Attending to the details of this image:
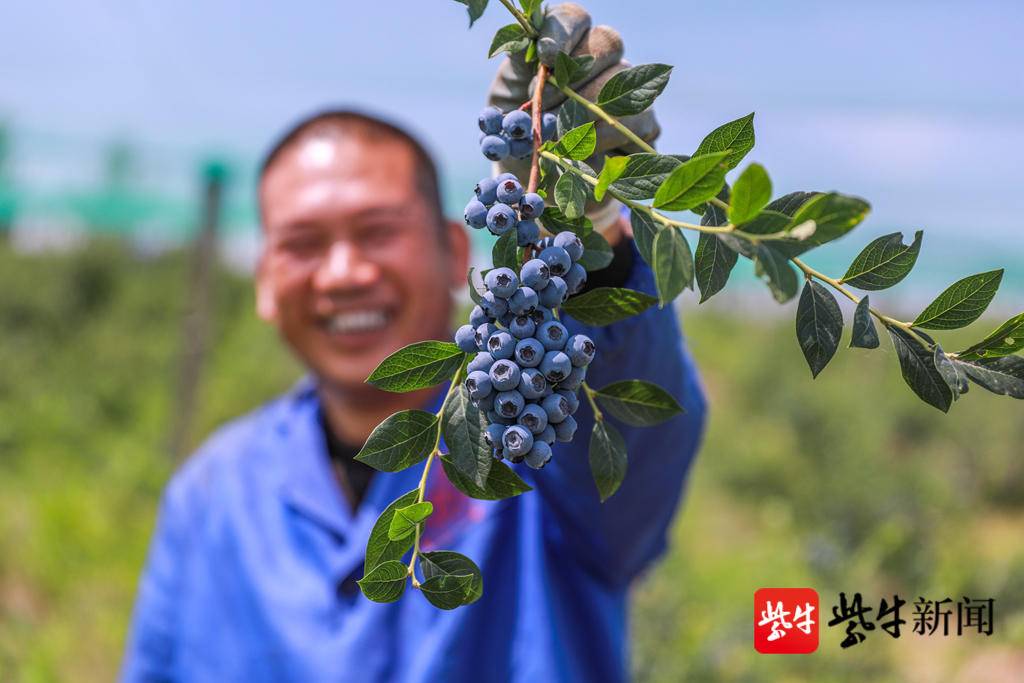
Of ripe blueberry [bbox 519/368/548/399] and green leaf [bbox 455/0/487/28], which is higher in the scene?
green leaf [bbox 455/0/487/28]

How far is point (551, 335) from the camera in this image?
0.53 m

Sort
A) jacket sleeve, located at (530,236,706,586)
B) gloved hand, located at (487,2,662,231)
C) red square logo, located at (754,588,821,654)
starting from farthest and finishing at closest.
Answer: red square logo, located at (754,588,821,654)
jacket sleeve, located at (530,236,706,586)
gloved hand, located at (487,2,662,231)

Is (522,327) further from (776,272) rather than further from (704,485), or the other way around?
(704,485)

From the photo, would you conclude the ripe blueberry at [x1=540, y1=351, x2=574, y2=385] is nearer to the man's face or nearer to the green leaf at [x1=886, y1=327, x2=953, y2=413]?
the green leaf at [x1=886, y1=327, x2=953, y2=413]

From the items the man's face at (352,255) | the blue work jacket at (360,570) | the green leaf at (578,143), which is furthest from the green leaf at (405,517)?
the man's face at (352,255)

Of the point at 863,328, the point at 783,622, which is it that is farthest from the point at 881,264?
the point at 783,622

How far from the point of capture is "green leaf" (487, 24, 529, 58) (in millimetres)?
610

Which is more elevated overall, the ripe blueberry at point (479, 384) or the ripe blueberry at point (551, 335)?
the ripe blueberry at point (551, 335)

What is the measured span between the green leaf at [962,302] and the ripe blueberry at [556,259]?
0.21 m

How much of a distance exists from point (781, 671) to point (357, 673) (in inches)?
65.3

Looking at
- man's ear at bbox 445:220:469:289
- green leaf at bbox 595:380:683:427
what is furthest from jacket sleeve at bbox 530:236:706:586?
man's ear at bbox 445:220:469:289

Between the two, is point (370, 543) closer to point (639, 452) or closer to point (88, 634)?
point (639, 452)

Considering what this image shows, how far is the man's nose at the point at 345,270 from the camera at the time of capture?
4.94 feet

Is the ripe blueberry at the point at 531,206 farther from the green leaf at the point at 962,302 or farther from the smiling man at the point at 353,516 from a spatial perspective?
the smiling man at the point at 353,516
